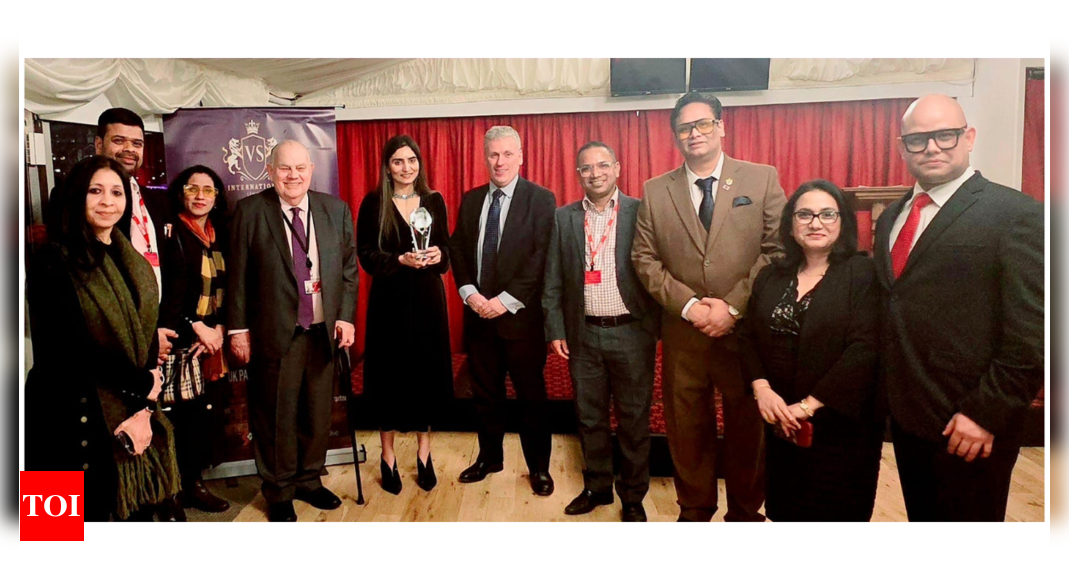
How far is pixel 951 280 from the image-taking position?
1965mm

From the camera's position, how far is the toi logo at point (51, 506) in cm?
225

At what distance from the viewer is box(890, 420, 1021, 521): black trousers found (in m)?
2.03

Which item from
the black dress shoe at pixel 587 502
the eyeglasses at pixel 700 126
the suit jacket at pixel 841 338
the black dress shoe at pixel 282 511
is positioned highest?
the eyeglasses at pixel 700 126

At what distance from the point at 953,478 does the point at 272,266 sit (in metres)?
2.48

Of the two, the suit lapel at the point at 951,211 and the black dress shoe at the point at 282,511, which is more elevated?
the suit lapel at the point at 951,211

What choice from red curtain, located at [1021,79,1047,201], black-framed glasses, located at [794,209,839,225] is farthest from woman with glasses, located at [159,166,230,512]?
red curtain, located at [1021,79,1047,201]

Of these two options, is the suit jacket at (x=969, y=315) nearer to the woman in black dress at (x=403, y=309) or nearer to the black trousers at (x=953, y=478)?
the black trousers at (x=953, y=478)

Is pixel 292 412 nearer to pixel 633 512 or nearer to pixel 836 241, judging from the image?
pixel 633 512

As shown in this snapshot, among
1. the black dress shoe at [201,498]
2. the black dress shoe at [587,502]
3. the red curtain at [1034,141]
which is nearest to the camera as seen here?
the red curtain at [1034,141]

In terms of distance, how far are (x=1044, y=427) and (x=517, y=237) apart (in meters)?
1.93

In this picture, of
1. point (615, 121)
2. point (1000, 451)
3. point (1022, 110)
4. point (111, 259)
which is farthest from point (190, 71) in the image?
point (1000, 451)

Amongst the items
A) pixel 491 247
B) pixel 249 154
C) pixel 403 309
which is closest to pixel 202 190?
pixel 249 154

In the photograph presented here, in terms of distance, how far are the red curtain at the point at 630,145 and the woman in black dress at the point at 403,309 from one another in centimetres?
5

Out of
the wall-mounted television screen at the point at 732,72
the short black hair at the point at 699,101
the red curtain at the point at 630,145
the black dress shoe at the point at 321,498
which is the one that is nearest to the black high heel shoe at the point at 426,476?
the black dress shoe at the point at 321,498
